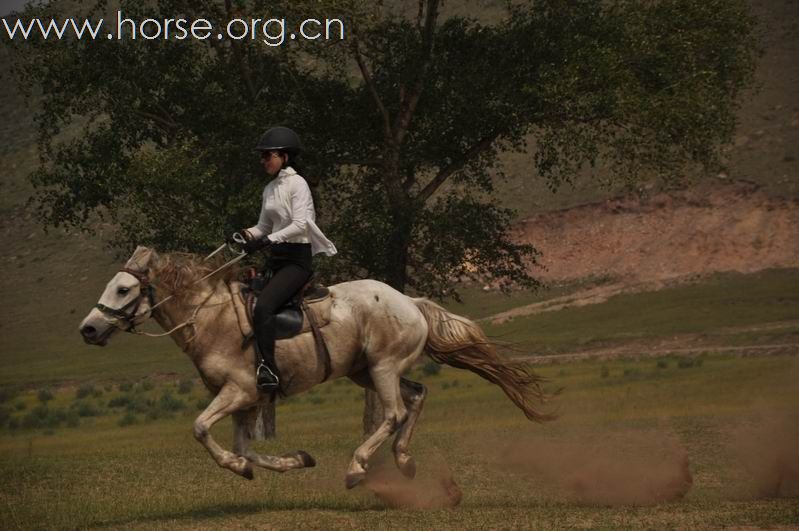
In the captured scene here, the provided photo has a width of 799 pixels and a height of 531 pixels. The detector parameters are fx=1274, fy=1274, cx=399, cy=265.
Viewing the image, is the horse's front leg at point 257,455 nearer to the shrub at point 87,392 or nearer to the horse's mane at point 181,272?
the horse's mane at point 181,272

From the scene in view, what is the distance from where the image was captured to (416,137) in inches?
1001

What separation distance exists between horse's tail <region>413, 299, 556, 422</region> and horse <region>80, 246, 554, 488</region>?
0.02 m

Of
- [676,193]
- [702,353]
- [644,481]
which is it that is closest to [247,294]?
[644,481]

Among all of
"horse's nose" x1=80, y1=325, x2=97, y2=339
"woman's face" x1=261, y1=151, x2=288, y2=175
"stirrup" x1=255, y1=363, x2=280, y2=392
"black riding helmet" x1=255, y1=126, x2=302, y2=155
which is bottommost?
"stirrup" x1=255, y1=363, x2=280, y2=392

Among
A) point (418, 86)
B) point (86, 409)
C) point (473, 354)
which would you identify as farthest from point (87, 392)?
point (473, 354)

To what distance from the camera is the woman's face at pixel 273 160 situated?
12789 mm

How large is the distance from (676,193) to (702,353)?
1381 inches

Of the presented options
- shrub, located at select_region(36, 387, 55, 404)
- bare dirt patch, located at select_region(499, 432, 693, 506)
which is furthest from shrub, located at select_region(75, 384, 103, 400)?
bare dirt patch, located at select_region(499, 432, 693, 506)

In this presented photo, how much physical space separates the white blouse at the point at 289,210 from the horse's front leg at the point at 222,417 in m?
1.57

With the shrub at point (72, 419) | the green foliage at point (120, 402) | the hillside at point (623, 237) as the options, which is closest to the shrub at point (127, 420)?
the shrub at point (72, 419)

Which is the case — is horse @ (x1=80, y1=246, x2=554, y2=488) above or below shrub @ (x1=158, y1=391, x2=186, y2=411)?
above

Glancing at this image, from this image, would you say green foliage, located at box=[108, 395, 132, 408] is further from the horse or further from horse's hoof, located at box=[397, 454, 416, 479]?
horse's hoof, located at box=[397, 454, 416, 479]

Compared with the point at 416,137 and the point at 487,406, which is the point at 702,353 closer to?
the point at 487,406

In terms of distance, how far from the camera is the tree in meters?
23.6
